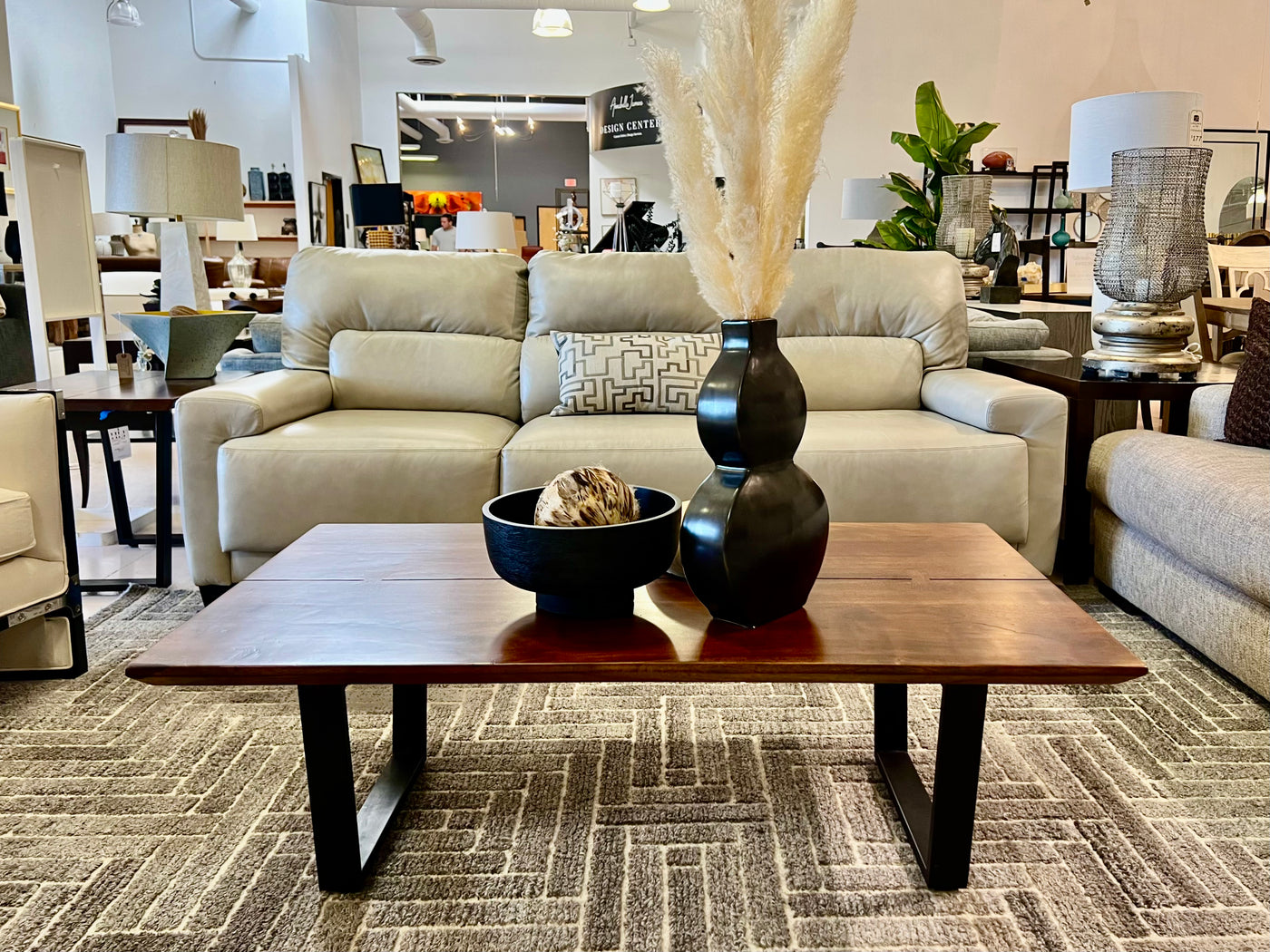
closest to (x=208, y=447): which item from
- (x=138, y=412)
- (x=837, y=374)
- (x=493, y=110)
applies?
(x=138, y=412)

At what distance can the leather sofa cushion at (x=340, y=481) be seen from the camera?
235 cm

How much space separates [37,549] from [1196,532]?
2.41 meters

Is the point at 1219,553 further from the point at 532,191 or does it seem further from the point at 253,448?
the point at 532,191

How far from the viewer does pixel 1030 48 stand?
24.0 ft

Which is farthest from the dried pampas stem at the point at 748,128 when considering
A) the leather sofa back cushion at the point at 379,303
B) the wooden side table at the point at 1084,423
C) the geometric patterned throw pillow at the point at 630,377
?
the leather sofa back cushion at the point at 379,303

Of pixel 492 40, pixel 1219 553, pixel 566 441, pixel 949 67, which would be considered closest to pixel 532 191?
pixel 492 40

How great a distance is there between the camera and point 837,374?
9.57ft

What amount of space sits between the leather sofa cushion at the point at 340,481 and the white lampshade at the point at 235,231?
231 inches

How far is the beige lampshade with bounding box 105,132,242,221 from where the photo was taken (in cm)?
287

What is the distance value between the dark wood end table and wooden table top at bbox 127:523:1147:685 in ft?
4.19

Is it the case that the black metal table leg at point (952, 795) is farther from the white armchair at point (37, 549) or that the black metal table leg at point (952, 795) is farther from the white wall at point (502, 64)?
the white wall at point (502, 64)

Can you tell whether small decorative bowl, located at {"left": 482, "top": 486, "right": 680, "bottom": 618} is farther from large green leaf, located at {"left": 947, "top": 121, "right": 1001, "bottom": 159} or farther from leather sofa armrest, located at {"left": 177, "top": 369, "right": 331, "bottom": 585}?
large green leaf, located at {"left": 947, "top": 121, "right": 1001, "bottom": 159}

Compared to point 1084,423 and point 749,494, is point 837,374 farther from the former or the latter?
point 749,494

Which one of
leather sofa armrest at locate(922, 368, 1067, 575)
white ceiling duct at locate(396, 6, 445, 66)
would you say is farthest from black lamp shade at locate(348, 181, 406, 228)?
leather sofa armrest at locate(922, 368, 1067, 575)
